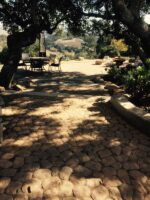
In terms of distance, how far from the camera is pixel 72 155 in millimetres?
4637

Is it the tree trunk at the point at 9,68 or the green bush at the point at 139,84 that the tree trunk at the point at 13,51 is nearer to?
the tree trunk at the point at 9,68

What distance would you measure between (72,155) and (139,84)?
404cm

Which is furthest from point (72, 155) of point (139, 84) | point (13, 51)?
point (13, 51)

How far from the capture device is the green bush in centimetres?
752

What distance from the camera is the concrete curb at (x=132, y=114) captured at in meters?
5.64

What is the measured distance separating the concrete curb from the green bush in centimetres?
56

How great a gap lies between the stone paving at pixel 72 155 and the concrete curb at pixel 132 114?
0.56ft

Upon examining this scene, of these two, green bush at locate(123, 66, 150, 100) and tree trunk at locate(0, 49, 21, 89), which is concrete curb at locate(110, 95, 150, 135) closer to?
green bush at locate(123, 66, 150, 100)

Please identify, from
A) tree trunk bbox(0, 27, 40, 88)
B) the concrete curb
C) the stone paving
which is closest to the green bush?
the concrete curb

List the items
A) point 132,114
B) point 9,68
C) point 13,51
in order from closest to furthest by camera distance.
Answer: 1. point 132,114
2. point 13,51
3. point 9,68

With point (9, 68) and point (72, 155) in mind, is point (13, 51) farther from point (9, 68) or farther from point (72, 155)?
point (72, 155)

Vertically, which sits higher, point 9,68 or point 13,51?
point 13,51

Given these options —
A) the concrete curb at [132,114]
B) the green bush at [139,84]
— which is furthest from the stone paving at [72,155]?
the green bush at [139,84]

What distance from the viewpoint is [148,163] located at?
442 centimetres
